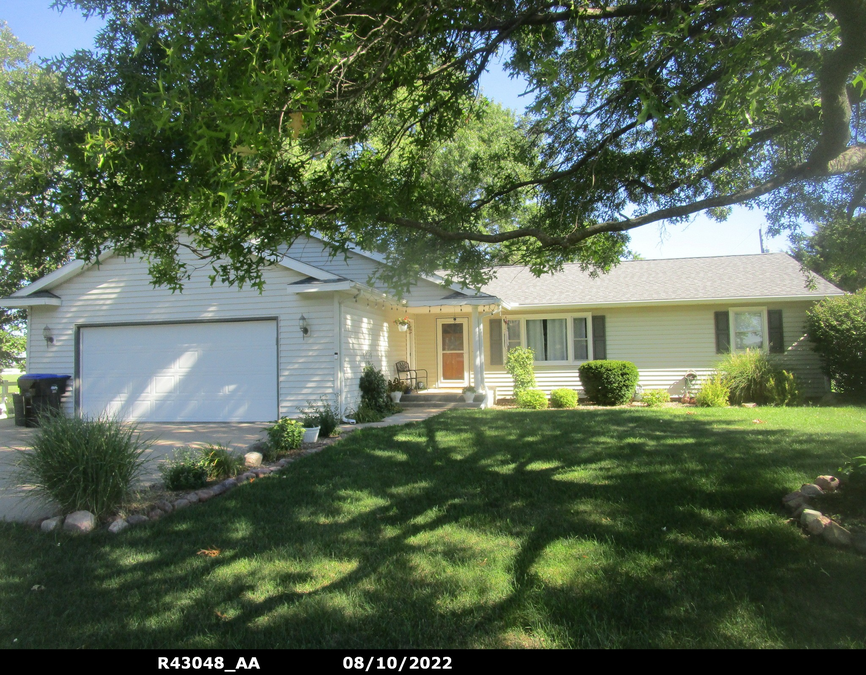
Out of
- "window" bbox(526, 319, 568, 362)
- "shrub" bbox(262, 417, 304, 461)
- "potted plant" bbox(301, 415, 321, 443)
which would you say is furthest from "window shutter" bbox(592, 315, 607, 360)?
"shrub" bbox(262, 417, 304, 461)

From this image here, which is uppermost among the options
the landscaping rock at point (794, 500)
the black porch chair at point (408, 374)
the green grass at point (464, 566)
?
the black porch chair at point (408, 374)

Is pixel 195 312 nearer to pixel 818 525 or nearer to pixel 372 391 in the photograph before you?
pixel 372 391

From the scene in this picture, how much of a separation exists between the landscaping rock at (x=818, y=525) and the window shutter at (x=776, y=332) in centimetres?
1261

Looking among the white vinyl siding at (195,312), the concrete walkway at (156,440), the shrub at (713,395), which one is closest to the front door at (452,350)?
the concrete walkway at (156,440)

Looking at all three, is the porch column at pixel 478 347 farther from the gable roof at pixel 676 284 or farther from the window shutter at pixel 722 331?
the window shutter at pixel 722 331

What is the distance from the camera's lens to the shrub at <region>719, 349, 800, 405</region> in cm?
1423

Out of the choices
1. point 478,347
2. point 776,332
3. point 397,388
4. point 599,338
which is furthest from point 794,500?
point 776,332

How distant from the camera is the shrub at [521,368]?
50.1 ft

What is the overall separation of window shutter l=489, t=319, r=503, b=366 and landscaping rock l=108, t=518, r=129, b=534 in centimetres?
1246

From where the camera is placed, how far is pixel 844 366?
551 inches

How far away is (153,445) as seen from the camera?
888 centimetres

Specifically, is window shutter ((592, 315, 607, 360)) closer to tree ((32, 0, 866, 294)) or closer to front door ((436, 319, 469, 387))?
front door ((436, 319, 469, 387))

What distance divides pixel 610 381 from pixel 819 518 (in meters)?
10.3

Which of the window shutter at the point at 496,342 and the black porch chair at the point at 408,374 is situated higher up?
the window shutter at the point at 496,342
